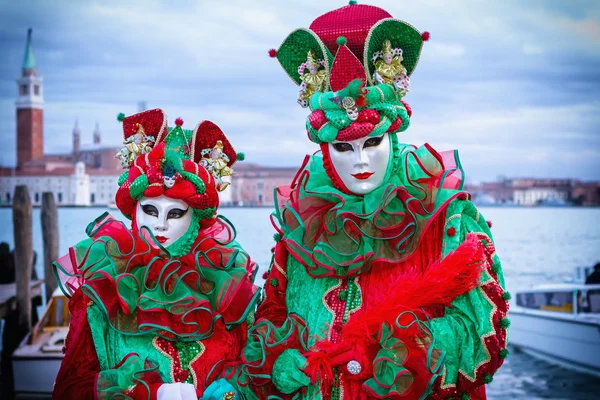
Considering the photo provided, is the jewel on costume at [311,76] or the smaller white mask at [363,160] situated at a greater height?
the jewel on costume at [311,76]

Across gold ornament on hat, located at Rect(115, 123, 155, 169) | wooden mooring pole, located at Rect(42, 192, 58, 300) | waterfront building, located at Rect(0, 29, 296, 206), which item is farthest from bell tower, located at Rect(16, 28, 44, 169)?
gold ornament on hat, located at Rect(115, 123, 155, 169)

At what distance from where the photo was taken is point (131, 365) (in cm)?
312

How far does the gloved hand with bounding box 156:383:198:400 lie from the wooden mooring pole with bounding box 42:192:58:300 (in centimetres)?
819

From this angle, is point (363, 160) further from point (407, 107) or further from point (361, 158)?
point (407, 107)

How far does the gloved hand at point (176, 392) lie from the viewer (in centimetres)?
304

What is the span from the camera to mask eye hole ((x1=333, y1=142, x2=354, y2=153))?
10.4 ft

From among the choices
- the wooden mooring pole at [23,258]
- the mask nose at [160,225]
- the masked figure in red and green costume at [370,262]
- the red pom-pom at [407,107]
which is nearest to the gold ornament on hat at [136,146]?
the mask nose at [160,225]

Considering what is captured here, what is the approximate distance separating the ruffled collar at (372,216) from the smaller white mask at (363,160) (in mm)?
48

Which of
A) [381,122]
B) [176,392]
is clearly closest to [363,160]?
[381,122]

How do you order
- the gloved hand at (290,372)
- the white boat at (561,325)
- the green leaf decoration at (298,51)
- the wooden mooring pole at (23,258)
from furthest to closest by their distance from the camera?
the white boat at (561,325), the wooden mooring pole at (23,258), the green leaf decoration at (298,51), the gloved hand at (290,372)

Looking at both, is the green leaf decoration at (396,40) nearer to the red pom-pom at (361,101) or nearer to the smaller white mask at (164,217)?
the red pom-pom at (361,101)

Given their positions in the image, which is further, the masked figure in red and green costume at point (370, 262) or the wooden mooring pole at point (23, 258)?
the wooden mooring pole at point (23, 258)

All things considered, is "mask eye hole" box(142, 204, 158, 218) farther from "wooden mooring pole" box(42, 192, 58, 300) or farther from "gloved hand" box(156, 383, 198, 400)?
"wooden mooring pole" box(42, 192, 58, 300)

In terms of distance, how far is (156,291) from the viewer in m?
3.23
